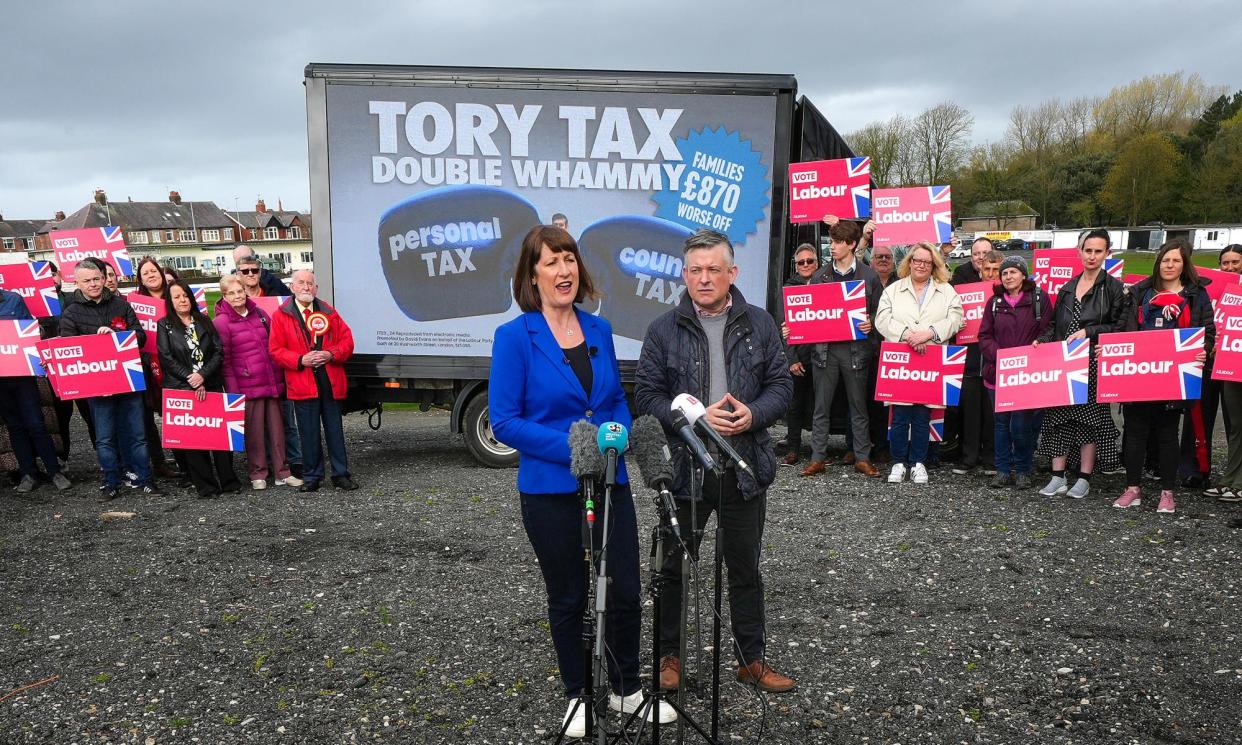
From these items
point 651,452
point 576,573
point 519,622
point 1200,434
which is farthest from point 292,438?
point 1200,434

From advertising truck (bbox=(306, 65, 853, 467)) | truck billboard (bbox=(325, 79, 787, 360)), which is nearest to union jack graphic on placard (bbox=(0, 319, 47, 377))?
advertising truck (bbox=(306, 65, 853, 467))

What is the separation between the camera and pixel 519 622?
4562mm

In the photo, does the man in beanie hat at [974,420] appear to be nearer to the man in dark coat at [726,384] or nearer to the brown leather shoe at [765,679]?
Answer: the brown leather shoe at [765,679]

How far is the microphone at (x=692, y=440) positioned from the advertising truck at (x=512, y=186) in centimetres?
451

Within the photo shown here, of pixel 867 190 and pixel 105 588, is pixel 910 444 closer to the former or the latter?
pixel 867 190

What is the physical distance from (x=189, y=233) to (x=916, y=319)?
127m

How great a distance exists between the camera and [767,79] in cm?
710

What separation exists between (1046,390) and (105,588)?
23.0ft

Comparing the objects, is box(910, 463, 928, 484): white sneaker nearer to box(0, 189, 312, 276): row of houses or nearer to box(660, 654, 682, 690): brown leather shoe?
box(660, 654, 682, 690): brown leather shoe

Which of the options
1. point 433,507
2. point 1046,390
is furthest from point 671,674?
point 1046,390

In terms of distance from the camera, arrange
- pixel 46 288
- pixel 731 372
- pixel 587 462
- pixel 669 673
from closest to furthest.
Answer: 1. pixel 587 462
2. pixel 731 372
3. pixel 669 673
4. pixel 46 288

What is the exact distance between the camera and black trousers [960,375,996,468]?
756cm

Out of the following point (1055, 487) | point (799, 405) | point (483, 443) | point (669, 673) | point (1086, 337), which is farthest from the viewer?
point (799, 405)

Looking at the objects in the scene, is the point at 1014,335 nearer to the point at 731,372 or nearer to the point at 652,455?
the point at 731,372
